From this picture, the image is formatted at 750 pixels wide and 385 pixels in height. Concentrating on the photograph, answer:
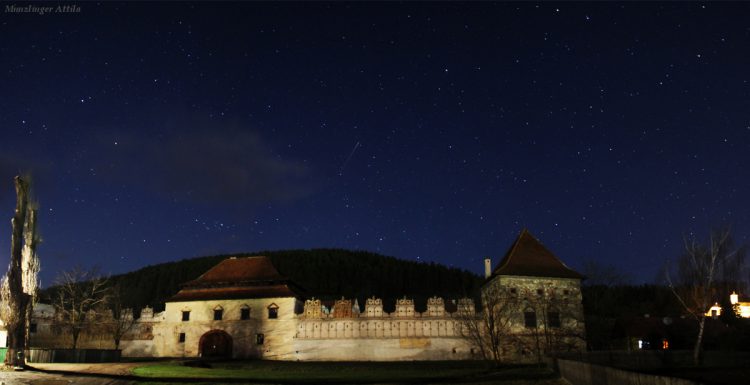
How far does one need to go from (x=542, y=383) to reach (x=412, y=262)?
105650 mm

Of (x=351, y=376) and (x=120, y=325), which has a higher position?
(x=120, y=325)

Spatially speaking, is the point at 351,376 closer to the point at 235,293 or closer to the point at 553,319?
the point at 553,319

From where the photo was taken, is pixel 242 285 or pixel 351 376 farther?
pixel 242 285

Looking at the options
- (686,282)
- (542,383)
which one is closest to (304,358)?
(542,383)

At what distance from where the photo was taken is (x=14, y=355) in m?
30.3

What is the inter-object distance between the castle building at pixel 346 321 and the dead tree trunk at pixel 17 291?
17938mm

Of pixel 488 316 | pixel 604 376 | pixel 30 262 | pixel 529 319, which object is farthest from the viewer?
pixel 529 319

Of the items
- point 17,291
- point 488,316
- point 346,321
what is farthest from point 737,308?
point 17,291

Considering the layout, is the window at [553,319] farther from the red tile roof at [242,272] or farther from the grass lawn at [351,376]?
the red tile roof at [242,272]

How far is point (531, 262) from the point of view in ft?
147

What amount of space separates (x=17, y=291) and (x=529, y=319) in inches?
1306

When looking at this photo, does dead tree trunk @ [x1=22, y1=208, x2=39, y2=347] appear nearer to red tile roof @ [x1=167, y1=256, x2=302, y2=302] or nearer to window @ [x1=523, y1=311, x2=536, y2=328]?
red tile roof @ [x1=167, y1=256, x2=302, y2=302]

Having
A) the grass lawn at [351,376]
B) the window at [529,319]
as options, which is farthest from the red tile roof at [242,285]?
the window at [529,319]

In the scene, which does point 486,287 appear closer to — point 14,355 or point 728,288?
point 728,288
